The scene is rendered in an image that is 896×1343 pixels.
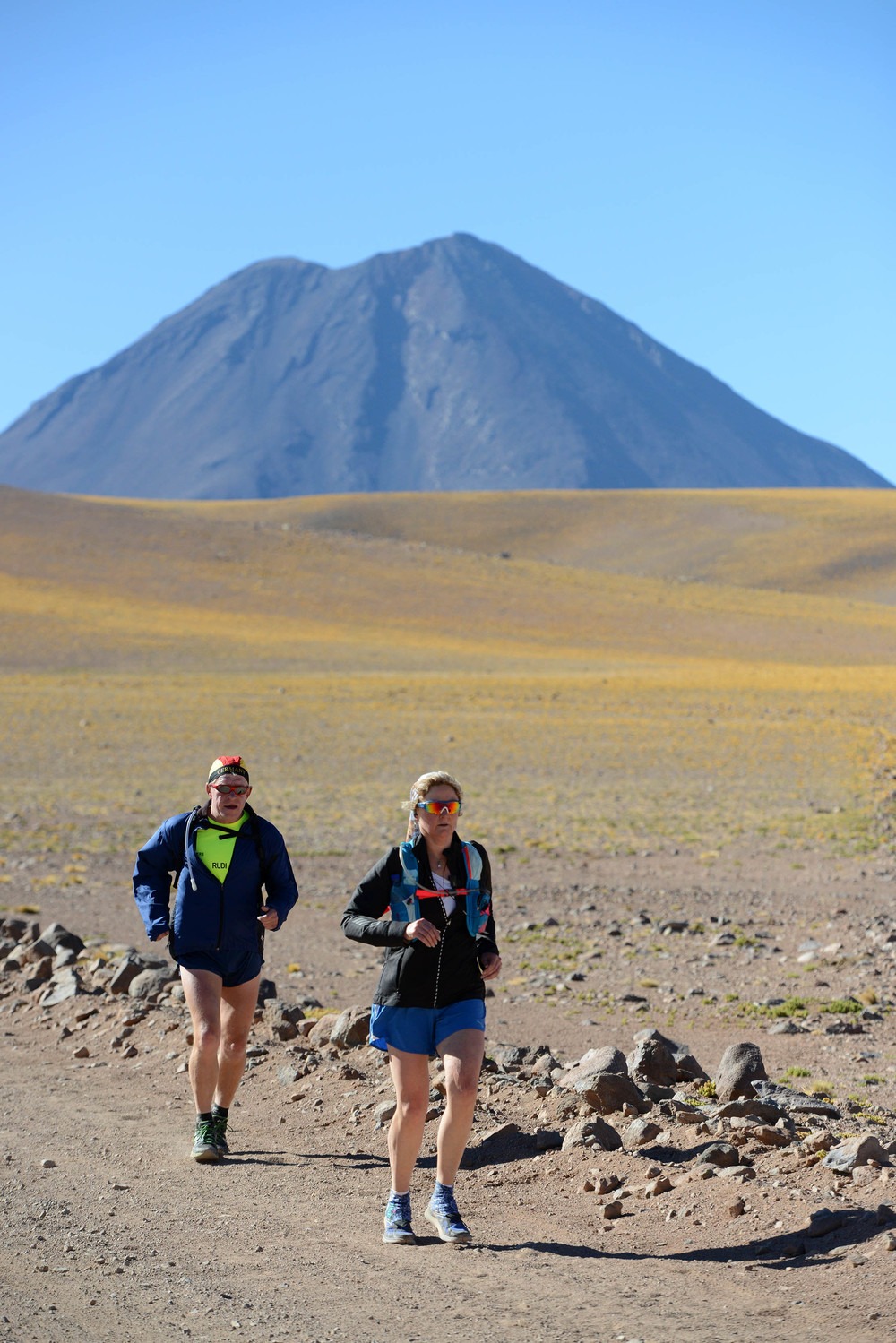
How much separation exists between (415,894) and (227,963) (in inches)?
55.2

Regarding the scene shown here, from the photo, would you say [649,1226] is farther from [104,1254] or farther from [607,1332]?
[104,1254]

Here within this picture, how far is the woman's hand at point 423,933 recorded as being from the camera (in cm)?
501

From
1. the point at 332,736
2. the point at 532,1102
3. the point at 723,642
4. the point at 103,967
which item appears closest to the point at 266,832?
the point at 532,1102

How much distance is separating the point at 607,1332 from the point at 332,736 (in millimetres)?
24565

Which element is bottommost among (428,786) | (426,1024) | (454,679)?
(426,1024)

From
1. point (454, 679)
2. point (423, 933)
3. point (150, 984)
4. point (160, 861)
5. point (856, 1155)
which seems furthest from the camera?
point (454, 679)

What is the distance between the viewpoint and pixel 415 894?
513cm

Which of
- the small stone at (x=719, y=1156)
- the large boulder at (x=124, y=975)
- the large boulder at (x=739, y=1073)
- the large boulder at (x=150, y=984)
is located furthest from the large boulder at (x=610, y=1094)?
the large boulder at (x=124, y=975)

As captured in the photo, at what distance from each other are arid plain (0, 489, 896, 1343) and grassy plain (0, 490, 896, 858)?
19 cm

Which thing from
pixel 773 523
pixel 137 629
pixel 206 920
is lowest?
pixel 206 920

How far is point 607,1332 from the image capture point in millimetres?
4320

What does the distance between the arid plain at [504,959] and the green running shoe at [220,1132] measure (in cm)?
10

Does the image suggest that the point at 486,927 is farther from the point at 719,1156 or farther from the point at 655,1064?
the point at 655,1064

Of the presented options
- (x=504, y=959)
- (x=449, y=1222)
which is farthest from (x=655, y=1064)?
(x=504, y=959)
